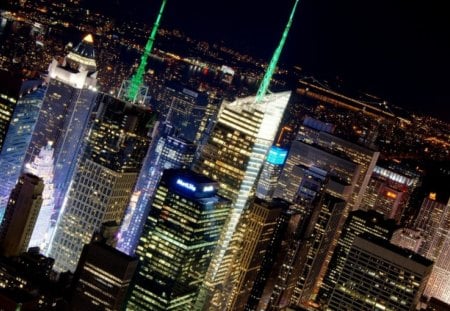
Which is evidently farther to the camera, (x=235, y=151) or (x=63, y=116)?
(x=63, y=116)

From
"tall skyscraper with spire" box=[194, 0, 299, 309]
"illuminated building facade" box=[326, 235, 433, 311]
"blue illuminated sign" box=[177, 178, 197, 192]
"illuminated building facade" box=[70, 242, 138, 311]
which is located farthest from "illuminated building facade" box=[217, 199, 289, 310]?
"illuminated building facade" box=[70, 242, 138, 311]

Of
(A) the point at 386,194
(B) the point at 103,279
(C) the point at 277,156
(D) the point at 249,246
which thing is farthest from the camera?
(A) the point at 386,194

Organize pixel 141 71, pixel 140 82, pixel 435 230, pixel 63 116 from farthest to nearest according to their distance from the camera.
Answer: pixel 435 230
pixel 141 71
pixel 140 82
pixel 63 116

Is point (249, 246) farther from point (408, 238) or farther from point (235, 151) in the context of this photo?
point (408, 238)

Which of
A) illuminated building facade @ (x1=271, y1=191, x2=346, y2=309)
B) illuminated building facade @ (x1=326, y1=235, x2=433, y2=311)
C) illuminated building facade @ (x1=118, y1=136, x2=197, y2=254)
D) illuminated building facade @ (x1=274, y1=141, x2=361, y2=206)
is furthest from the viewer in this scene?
illuminated building facade @ (x1=274, y1=141, x2=361, y2=206)

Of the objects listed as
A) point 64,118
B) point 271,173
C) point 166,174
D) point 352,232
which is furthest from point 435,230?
point 64,118

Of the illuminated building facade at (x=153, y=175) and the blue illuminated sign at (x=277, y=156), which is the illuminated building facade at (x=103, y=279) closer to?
the illuminated building facade at (x=153, y=175)

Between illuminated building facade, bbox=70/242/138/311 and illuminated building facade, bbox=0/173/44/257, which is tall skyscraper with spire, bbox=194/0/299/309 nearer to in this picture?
illuminated building facade, bbox=70/242/138/311

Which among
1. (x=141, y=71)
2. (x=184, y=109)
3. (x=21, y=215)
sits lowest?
(x=21, y=215)
